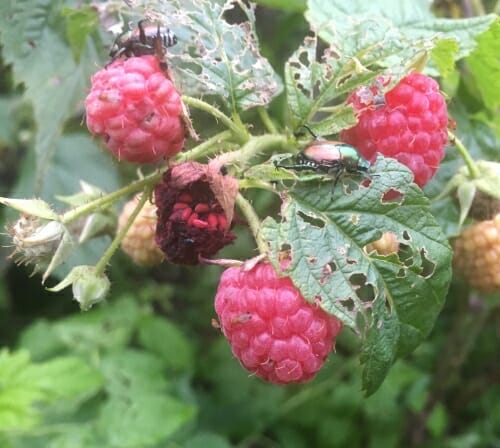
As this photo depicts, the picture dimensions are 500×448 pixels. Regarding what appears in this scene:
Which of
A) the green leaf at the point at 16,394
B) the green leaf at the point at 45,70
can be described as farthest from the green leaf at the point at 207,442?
the green leaf at the point at 45,70

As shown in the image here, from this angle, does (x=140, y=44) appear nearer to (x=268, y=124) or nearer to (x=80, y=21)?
(x=268, y=124)

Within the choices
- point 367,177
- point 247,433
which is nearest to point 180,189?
point 367,177

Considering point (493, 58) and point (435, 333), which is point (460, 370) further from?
point (493, 58)

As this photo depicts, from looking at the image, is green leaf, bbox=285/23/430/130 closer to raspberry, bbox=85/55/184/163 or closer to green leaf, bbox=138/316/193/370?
raspberry, bbox=85/55/184/163

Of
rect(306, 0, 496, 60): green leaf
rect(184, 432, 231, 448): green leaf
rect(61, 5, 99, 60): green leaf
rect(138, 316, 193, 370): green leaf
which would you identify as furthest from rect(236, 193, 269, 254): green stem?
rect(138, 316, 193, 370): green leaf

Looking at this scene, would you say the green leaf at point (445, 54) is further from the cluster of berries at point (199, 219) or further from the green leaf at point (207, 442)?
the green leaf at point (207, 442)

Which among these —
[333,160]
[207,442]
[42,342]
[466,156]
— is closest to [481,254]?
[466,156]
